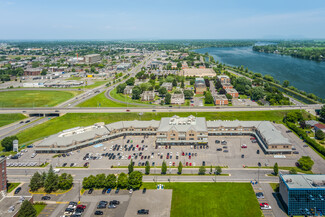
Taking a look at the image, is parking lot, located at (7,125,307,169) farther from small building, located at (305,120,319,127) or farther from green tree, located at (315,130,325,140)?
small building, located at (305,120,319,127)

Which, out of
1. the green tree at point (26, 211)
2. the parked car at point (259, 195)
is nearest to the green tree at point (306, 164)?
the parked car at point (259, 195)

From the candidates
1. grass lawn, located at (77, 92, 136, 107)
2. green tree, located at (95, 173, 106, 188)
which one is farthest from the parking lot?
grass lawn, located at (77, 92, 136, 107)

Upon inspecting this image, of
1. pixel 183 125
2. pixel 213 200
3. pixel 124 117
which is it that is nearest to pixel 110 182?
pixel 213 200

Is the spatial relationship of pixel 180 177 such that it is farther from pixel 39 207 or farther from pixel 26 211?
pixel 26 211

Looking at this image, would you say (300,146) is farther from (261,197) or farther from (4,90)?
(4,90)

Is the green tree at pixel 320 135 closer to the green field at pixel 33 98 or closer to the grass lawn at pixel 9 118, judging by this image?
the green field at pixel 33 98

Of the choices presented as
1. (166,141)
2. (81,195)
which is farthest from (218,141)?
(81,195)

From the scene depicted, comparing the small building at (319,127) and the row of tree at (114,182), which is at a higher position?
the small building at (319,127)
